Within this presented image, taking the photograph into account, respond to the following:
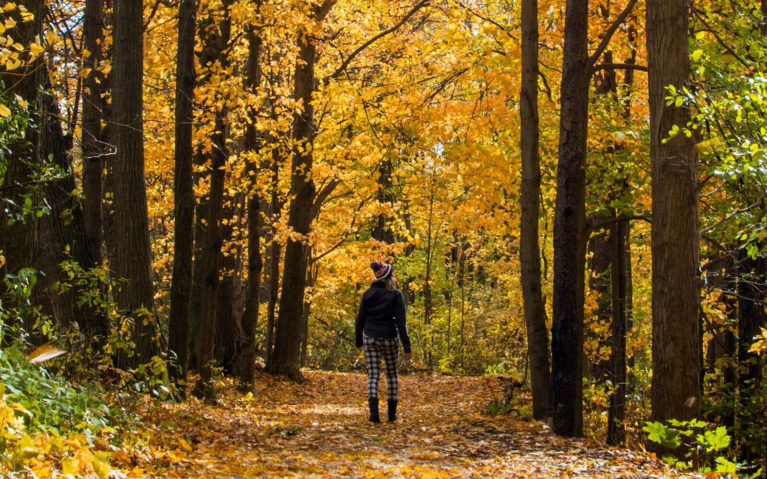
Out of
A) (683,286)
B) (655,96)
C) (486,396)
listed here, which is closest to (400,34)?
(486,396)

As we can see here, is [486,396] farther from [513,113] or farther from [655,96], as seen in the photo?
[655,96]

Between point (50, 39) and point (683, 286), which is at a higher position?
point (50, 39)

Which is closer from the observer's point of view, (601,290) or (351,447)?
(351,447)

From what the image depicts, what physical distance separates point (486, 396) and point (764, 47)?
9.95 m

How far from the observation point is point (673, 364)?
7223mm

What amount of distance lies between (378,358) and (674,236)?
4.65 m

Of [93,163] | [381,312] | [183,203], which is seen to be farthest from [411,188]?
[183,203]

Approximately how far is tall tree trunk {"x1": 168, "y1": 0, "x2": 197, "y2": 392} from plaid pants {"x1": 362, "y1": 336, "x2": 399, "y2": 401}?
274 centimetres

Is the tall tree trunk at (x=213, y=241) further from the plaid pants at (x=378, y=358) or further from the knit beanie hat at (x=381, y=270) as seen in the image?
the knit beanie hat at (x=381, y=270)

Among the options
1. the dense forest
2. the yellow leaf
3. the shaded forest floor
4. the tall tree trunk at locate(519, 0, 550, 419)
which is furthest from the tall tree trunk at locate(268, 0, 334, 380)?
the yellow leaf

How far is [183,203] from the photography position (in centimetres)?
1009

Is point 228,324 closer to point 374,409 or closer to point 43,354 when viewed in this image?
point 374,409

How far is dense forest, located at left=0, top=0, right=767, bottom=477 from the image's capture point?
5977mm

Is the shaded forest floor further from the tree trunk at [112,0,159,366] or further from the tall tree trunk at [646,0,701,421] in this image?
the tree trunk at [112,0,159,366]
